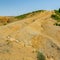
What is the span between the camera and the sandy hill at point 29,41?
2053cm

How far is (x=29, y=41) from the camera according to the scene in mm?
22094

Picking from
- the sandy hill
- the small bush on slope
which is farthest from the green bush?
the sandy hill

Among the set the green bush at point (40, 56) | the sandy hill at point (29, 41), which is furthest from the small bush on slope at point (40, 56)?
the sandy hill at point (29, 41)

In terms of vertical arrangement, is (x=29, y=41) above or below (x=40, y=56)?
above

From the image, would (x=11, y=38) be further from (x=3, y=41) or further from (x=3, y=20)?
(x=3, y=20)

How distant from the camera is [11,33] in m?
23.2

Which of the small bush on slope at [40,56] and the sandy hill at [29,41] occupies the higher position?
the sandy hill at [29,41]

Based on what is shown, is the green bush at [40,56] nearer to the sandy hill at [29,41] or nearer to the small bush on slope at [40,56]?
the small bush on slope at [40,56]

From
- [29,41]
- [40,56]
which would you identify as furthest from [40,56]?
[29,41]

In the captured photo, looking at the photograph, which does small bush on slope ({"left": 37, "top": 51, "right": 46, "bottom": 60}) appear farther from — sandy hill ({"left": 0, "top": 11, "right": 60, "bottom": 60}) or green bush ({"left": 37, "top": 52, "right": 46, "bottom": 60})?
sandy hill ({"left": 0, "top": 11, "right": 60, "bottom": 60})

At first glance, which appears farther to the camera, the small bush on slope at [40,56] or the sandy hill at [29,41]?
the sandy hill at [29,41]

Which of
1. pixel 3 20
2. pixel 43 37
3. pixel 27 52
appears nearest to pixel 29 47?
pixel 27 52

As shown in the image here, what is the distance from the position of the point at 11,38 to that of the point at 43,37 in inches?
→ 128

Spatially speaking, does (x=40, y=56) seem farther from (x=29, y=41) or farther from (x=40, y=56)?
(x=29, y=41)
